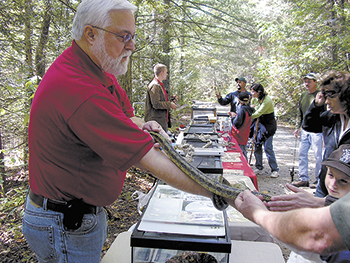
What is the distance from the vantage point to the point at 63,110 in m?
1.36

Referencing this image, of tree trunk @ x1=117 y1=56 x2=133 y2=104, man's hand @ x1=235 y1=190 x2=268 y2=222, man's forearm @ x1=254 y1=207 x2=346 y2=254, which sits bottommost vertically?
tree trunk @ x1=117 y1=56 x2=133 y2=104

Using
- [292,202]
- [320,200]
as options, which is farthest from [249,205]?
[320,200]

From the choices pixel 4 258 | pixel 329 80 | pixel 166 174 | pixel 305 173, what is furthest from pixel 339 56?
pixel 4 258

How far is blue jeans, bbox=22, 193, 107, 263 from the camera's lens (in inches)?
63.4

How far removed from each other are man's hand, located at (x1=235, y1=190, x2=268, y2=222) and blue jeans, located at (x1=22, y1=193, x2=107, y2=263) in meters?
1.03

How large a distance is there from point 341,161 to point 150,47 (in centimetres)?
857

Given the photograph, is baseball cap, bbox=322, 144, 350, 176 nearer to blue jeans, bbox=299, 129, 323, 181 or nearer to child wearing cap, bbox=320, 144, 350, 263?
child wearing cap, bbox=320, 144, 350, 263

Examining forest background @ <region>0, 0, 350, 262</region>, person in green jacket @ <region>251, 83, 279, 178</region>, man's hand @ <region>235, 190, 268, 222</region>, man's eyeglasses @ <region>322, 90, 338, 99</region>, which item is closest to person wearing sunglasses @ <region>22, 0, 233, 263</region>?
man's hand @ <region>235, 190, 268, 222</region>

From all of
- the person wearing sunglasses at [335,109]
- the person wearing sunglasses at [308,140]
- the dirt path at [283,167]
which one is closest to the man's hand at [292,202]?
the person wearing sunglasses at [335,109]

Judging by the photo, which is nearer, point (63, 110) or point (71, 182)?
point (63, 110)

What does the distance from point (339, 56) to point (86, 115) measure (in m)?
11.3

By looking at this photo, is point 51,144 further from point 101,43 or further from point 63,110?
point 101,43

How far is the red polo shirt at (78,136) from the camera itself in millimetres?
Result: 1347

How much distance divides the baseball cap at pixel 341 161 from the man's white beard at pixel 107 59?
232 cm
